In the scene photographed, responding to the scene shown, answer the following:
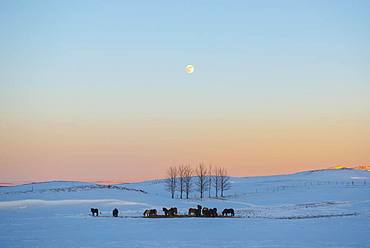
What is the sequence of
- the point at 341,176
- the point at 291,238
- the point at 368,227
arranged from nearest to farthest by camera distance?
the point at 291,238 → the point at 368,227 → the point at 341,176

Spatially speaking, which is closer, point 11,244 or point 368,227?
point 11,244

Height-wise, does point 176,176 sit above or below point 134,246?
above

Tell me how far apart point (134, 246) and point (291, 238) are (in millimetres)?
8068

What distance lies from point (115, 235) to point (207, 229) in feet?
19.4

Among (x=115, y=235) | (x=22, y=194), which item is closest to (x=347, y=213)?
(x=115, y=235)

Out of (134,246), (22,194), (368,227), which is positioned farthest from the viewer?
(22,194)

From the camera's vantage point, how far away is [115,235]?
25578mm

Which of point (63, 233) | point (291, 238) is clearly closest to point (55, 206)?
point (63, 233)

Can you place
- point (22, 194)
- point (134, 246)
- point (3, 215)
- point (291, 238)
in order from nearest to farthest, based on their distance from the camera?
point (134, 246) < point (291, 238) < point (3, 215) < point (22, 194)

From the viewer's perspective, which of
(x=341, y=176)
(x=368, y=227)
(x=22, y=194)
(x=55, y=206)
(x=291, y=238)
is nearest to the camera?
(x=291, y=238)

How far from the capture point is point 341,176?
113312 millimetres

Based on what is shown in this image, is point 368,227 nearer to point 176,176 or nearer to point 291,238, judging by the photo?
point 291,238

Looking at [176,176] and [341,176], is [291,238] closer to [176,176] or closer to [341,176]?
[176,176]

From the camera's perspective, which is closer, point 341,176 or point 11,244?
point 11,244
